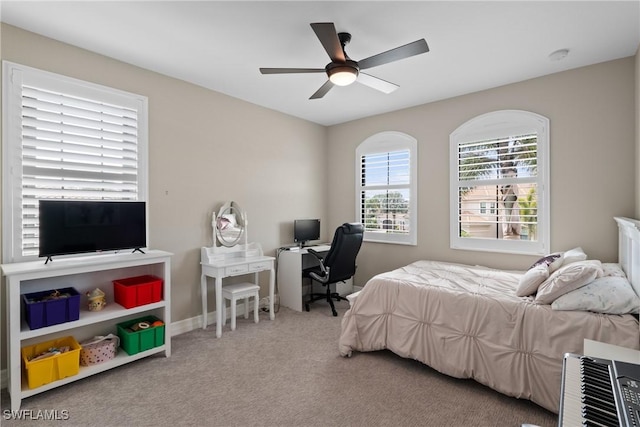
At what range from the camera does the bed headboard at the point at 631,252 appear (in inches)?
77.2

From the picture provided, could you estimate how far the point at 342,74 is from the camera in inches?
94.7

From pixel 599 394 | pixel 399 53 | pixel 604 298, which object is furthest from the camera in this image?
pixel 399 53

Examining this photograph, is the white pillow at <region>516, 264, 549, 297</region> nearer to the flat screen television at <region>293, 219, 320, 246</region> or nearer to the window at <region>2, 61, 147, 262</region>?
the flat screen television at <region>293, 219, 320, 246</region>

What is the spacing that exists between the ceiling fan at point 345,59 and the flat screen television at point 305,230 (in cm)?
218

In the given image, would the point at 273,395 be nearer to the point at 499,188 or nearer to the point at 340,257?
the point at 340,257

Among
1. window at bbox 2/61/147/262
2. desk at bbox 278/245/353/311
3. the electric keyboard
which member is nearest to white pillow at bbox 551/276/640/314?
the electric keyboard

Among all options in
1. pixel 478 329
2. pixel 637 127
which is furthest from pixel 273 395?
pixel 637 127

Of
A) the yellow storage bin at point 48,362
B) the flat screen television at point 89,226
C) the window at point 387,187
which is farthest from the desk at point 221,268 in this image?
the window at point 387,187

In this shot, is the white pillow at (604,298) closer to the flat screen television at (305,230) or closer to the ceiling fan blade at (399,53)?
the ceiling fan blade at (399,53)

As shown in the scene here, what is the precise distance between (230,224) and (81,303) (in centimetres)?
159

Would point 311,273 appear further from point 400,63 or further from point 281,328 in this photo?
point 400,63

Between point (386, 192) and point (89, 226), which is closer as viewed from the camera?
point (89, 226)

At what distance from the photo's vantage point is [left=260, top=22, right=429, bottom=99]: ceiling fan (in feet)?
6.54

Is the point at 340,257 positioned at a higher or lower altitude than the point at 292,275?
higher
